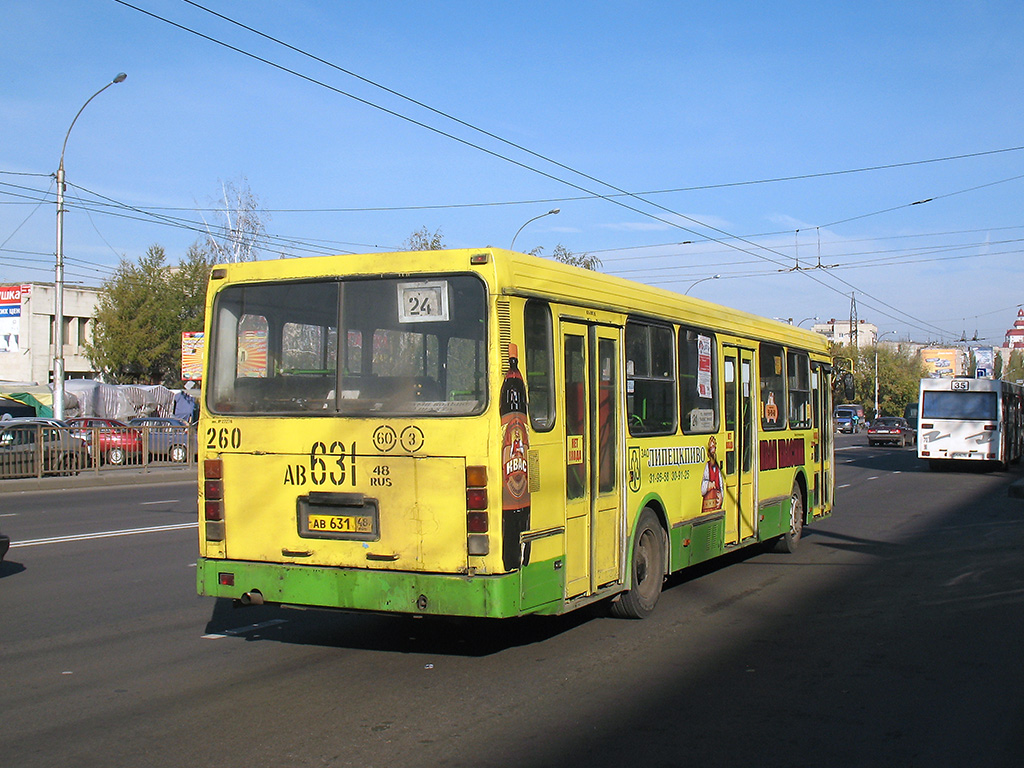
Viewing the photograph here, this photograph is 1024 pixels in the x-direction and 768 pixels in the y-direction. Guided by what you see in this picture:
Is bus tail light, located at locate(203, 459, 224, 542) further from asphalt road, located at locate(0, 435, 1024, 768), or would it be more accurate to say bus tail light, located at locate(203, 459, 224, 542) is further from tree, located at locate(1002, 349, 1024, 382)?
tree, located at locate(1002, 349, 1024, 382)

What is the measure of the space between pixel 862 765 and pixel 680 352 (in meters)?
4.69

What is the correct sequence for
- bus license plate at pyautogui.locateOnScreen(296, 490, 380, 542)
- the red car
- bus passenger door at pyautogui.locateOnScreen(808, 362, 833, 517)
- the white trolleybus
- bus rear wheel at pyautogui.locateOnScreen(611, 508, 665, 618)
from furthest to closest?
the white trolleybus, the red car, bus passenger door at pyautogui.locateOnScreen(808, 362, 833, 517), bus rear wheel at pyautogui.locateOnScreen(611, 508, 665, 618), bus license plate at pyautogui.locateOnScreen(296, 490, 380, 542)

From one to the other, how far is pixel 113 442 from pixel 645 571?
19693mm

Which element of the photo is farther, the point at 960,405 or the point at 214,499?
the point at 960,405

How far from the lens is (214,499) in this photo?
707cm

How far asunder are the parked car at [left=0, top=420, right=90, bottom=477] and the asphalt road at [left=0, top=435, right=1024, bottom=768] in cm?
1213

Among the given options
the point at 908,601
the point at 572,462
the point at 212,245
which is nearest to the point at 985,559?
the point at 908,601

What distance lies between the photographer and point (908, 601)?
31.3 ft

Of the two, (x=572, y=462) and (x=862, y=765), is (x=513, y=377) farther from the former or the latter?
(x=862, y=765)

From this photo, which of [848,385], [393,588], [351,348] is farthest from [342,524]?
[848,385]

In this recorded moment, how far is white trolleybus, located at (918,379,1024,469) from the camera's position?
31641mm

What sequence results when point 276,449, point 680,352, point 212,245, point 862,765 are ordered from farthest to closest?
point 212,245 < point 680,352 < point 276,449 < point 862,765

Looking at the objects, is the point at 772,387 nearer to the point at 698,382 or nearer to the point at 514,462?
the point at 698,382

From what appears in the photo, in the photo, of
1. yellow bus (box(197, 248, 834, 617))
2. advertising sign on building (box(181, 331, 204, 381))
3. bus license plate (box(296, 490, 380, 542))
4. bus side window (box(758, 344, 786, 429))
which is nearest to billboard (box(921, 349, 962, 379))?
advertising sign on building (box(181, 331, 204, 381))
